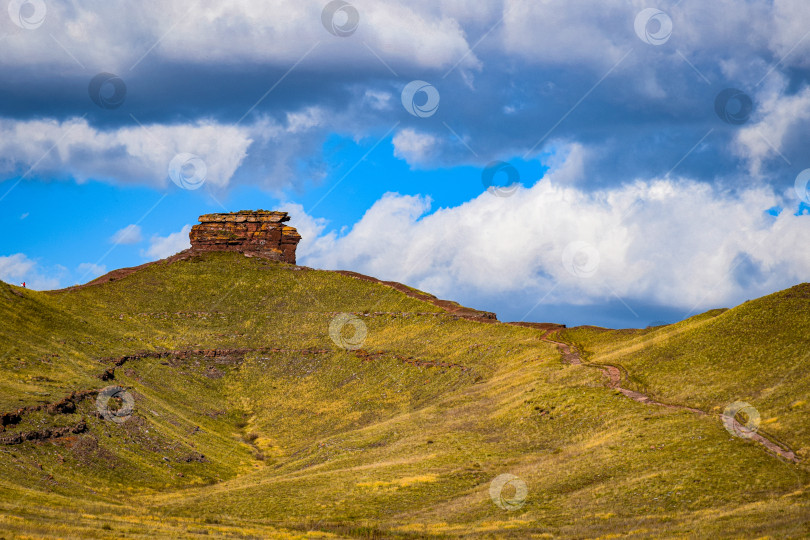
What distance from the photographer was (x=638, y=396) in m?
61.3

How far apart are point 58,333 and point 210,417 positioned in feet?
77.6

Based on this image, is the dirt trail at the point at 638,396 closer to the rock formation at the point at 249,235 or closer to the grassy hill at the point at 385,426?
the grassy hill at the point at 385,426

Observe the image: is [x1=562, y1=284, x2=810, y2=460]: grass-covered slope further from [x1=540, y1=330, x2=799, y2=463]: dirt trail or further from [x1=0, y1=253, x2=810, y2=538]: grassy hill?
[x1=540, y1=330, x2=799, y2=463]: dirt trail

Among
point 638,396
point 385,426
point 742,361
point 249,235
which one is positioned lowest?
point 385,426

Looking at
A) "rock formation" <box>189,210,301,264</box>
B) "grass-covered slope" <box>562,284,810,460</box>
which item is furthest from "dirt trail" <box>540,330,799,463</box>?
"rock formation" <box>189,210,301,264</box>

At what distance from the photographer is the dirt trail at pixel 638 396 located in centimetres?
4354

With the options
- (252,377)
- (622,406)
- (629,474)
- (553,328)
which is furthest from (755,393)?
(252,377)

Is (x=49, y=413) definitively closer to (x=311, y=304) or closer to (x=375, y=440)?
(x=375, y=440)

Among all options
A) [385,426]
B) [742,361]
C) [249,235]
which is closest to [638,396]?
[742,361]

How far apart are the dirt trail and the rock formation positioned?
7034cm

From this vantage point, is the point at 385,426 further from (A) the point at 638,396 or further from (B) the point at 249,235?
(B) the point at 249,235

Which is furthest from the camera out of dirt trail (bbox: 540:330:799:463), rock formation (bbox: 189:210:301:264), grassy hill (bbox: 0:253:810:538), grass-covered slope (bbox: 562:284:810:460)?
rock formation (bbox: 189:210:301:264)

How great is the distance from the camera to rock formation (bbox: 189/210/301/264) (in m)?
151

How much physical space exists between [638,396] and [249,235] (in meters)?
107
